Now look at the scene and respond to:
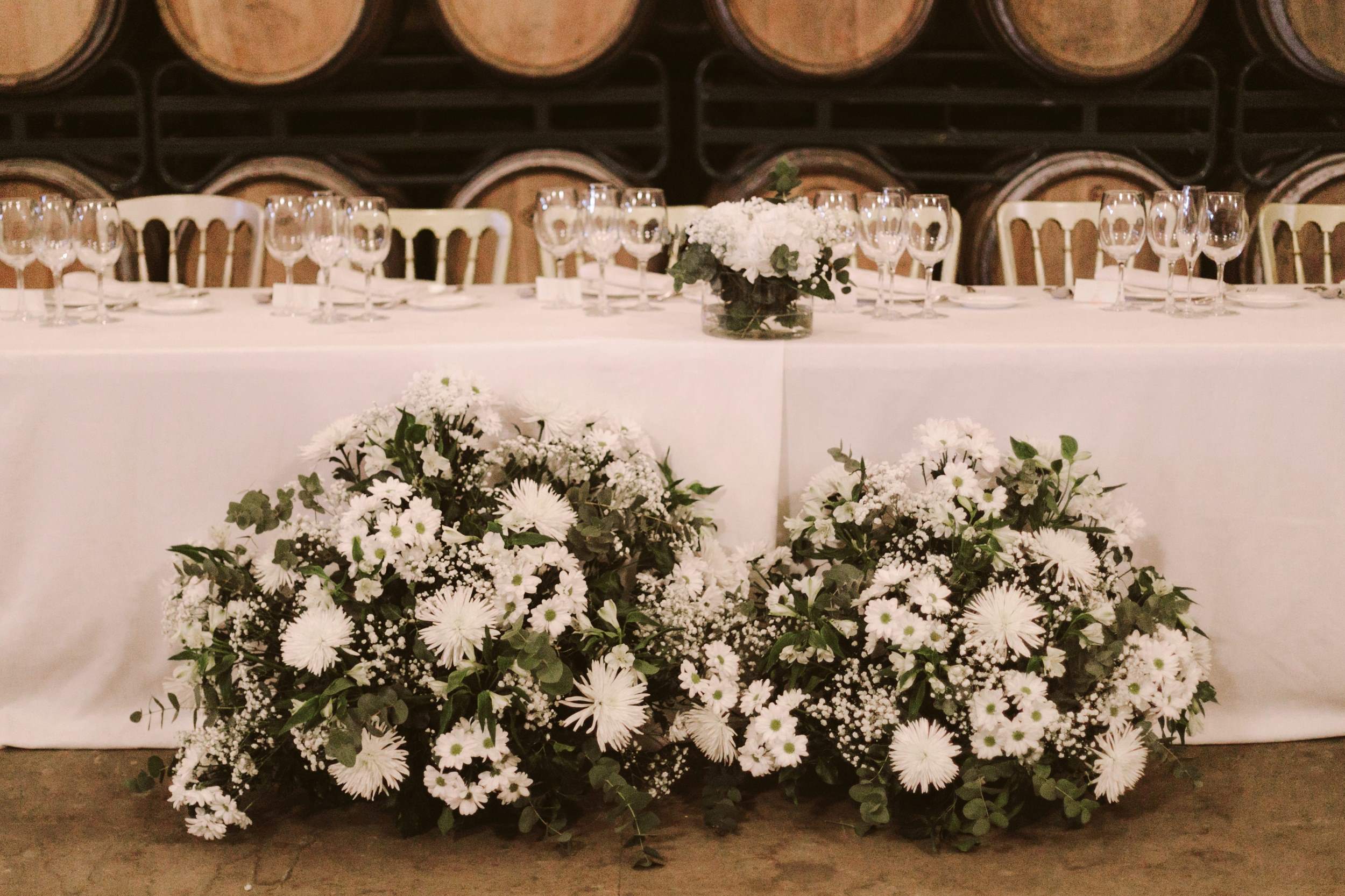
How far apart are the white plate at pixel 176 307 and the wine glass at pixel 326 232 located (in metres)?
0.25

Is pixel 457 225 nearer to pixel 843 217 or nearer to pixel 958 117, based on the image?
pixel 843 217

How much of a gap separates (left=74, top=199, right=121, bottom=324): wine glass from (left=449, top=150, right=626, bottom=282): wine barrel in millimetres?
1255

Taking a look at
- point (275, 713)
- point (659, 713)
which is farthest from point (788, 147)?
point (275, 713)

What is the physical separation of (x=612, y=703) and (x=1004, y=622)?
52cm

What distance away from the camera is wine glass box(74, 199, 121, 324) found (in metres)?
2.10

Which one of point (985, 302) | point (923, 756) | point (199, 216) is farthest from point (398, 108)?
point (923, 756)

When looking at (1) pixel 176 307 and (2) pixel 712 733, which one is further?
(1) pixel 176 307

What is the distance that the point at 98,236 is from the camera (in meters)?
2.12

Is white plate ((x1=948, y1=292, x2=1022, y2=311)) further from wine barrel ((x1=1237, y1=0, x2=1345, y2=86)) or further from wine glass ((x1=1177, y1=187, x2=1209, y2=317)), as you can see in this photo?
wine barrel ((x1=1237, y1=0, x2=1345, y2=86))

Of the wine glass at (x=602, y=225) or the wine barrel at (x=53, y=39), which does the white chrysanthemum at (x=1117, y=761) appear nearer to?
the wine glass at (x=602, y=225)

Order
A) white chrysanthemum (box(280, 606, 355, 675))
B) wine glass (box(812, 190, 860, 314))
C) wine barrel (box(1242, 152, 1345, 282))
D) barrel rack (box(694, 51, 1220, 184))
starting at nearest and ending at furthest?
white chrysanthemum (box(280, 606, 355, 675))
wine glass (box(812, 190, 860, 314))
wine barrel (box(1242, 152, 1345, 282))
barrel rack (box(694, 51, 1220, 184))

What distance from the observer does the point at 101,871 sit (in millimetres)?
1651

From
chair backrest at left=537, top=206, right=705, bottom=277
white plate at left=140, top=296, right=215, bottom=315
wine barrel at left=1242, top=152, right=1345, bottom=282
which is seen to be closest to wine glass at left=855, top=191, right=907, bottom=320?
chair backrest at left=537, top=206, right=705, bottom=277

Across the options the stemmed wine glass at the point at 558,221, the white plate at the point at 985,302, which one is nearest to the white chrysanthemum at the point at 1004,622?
the white plate at the point at 985,302
